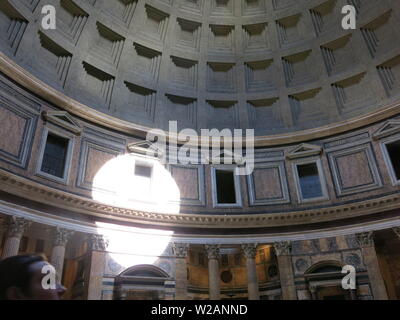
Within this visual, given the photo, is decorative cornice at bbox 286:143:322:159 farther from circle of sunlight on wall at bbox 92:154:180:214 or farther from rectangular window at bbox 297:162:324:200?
circle of sunlight on wall at bbox 92:154:180:214

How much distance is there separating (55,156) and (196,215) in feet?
23.7

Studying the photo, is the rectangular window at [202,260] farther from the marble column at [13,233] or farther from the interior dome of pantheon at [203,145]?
the marble column at [13,233]

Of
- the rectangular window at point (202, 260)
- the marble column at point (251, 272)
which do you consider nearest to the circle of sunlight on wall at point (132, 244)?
the marble column at point (251, 272)

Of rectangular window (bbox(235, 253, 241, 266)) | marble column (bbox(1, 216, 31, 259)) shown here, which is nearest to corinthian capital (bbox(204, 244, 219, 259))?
rectangular window (bbox(235, 253, 241, 266))

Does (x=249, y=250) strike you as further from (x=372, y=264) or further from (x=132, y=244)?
(x=132, y=244)

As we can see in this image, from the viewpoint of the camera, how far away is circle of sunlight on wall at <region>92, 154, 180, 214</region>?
16.4 meters

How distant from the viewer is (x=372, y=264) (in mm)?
15625

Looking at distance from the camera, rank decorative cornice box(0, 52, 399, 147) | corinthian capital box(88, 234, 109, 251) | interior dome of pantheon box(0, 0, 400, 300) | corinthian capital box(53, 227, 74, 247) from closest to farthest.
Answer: corinthian capital box(53, 227, 74, 247) → decorative cornice box(0, 52, 399, 147) → interior dome of pantheon box(0, 0, 400, 300) → corinthian capital box(88, 234, 109, 251)

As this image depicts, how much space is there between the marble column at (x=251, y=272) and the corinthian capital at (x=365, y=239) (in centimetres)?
494

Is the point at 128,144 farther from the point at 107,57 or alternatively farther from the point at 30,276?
the point at 30,276

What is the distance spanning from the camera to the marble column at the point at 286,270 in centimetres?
1627

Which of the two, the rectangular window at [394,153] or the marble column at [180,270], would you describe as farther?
the rectangular window at [394,153]

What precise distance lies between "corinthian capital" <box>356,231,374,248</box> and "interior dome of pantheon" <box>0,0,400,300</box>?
0.28 feet
